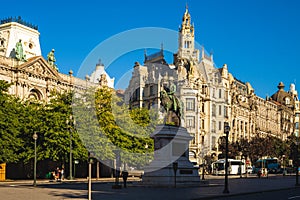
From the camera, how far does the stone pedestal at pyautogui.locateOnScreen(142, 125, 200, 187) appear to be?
1500 inches

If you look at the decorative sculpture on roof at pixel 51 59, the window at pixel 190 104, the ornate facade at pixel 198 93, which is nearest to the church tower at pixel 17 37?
the decorative sculpture on roof at pixel 51 59

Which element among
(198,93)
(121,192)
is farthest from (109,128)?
(198,93)

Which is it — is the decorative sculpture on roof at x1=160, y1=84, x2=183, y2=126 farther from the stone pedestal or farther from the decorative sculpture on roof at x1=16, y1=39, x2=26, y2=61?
the decorative sculpture on roof at x1=16, y1=39, x2=26, y2=61

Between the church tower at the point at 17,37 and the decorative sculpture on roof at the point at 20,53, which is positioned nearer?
the decorative sculpture on roof at the point at 20,53

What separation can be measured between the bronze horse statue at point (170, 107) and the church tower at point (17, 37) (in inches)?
1745

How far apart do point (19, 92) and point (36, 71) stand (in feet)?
16.8

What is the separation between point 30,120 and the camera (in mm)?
56656

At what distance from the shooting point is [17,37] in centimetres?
8156

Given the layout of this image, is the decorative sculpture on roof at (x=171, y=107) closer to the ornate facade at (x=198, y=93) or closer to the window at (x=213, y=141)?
the ornate facade at (x=198, y=93)

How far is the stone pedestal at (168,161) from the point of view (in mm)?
38094

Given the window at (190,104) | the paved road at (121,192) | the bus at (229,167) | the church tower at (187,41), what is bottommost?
the bus at (229,167)

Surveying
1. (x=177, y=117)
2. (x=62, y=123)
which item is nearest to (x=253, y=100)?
(x=62, y=123)

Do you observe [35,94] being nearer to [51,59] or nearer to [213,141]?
[51,59]

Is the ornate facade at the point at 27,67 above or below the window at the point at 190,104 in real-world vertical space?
above
